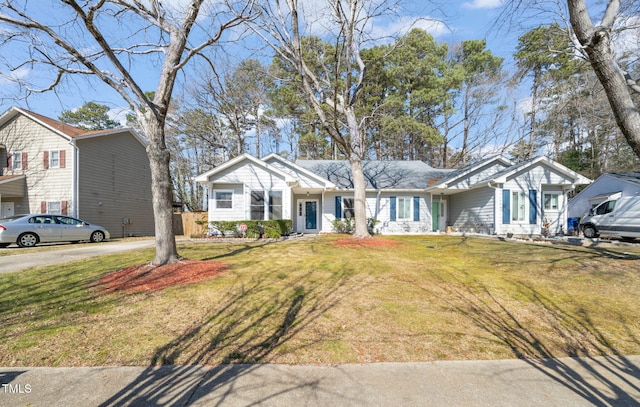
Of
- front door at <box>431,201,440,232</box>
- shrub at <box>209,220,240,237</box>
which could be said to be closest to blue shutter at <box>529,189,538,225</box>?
front door at <box>431,201,440,232</box>

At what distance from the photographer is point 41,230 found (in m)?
12.3

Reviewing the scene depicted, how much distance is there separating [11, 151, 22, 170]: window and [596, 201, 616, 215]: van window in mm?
32254

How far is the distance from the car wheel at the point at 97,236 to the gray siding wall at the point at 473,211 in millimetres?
20176

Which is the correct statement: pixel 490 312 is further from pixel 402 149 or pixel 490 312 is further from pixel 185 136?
pixel 185 136

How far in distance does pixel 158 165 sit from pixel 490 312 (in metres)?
7.32

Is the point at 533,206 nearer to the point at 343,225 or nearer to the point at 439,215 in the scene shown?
the point at 439,215

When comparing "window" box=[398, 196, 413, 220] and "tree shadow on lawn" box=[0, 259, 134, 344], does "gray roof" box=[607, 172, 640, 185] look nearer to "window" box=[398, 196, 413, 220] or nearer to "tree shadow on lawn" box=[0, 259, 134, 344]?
"window" box=[398, 196, 413, 220]

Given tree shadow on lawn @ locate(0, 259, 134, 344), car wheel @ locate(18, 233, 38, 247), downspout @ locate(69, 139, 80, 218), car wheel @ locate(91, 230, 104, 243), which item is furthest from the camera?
downspout @ locate(69, 139, 80, 218)

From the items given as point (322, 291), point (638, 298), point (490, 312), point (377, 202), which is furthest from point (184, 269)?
point (377, 202)

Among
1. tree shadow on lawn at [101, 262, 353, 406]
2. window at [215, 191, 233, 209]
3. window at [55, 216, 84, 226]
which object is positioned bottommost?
tree shadow on lawn at [101, 262, 353, 406]

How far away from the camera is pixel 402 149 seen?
30.3 metres

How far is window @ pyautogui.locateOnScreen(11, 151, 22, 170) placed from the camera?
1692 centimetres

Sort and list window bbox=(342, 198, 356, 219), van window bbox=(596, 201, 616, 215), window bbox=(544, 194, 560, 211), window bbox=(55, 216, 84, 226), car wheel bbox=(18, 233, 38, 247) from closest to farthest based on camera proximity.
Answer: car wheel bbox=(18, 233, 38, 247) < window bbox=(55, 216, 84, 226) < van window bbox=(596, 201, 616, 215) < window bbox=(544, 194, 560, 211) < window bbox=(342, 198, 356, 219)

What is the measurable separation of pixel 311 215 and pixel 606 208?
1549 centimetres
